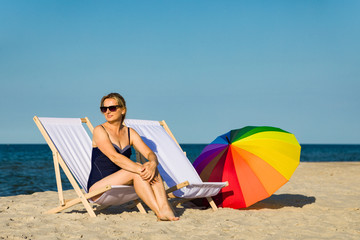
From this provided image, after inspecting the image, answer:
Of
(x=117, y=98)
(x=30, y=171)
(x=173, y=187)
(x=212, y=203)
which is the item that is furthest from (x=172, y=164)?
(x=30, y=171)

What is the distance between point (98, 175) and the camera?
4184 millimetres

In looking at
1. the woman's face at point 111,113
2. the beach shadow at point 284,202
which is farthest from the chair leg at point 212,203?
the woman's face at point 111,113

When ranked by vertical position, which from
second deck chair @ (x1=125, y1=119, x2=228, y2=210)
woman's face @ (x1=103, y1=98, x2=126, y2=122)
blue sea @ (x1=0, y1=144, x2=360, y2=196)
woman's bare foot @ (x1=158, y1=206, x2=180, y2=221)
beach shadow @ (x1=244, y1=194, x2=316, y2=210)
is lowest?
blue sea @ (x1=0, y1=144, x2=360, y2=196)

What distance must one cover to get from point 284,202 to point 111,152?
2.83 meters

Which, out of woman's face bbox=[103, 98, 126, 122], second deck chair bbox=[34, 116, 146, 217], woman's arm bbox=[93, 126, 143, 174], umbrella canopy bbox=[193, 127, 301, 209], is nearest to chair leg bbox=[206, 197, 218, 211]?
umbrella canopy bbox=[193, 127, 301, 209]

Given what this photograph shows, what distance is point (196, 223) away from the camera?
3.98 meters

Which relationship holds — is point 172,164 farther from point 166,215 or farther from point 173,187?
point 166,215

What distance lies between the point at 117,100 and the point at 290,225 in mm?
2120

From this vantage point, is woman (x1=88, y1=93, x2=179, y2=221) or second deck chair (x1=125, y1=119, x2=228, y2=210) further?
second deck chair (x1=125, y1=119, x2=228, y2=210)

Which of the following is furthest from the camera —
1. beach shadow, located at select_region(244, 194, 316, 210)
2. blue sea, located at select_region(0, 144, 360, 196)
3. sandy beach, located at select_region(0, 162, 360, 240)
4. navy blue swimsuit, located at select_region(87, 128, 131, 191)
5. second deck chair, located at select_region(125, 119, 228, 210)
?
blue sea, located at select_region(0, 144, 360, 196)

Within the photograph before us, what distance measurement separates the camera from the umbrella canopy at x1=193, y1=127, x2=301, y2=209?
461 cm

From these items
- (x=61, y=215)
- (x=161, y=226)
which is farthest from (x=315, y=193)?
(x=61, y=215)

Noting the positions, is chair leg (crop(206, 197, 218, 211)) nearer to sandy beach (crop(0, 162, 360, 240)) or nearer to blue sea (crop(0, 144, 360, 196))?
sandy beach (crop(0, 162, 360, 240))

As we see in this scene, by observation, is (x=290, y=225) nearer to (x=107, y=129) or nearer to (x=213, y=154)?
(x=213, y=154)
